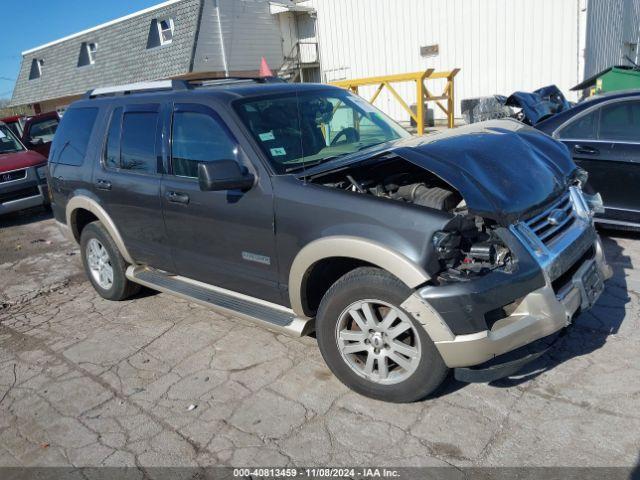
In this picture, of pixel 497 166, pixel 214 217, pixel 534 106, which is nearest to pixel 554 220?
pixel 497 166

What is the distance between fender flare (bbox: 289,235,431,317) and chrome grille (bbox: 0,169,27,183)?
8402 millimetres

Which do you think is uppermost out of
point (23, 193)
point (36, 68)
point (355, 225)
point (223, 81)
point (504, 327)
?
point (36, 68)

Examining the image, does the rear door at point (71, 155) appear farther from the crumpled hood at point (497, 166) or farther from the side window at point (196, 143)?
the crumpled hood at point (497, 166)

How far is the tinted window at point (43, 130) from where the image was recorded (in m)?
12.6

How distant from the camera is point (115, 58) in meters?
26.0

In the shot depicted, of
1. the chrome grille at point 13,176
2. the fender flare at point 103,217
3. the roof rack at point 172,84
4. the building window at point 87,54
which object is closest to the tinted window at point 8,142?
the chrome grille at point 13,176

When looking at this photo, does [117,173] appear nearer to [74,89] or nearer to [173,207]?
[173,207]

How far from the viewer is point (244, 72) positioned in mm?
24141

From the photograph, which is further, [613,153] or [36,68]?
→ [36,68]

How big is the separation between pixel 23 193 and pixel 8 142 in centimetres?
163

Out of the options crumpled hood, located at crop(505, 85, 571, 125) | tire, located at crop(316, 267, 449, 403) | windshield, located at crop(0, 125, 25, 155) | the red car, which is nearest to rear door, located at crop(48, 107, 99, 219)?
tire, located at crop(316, 267, 449, 403)

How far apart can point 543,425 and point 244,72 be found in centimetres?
2313

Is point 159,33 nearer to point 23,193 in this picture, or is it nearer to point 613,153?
point 23,193

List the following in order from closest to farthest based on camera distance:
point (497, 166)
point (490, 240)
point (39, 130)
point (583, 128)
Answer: point (490, 240) < point (497, 166) < point (583, 128) < point (39, 130)
